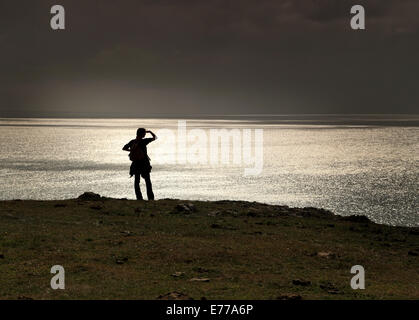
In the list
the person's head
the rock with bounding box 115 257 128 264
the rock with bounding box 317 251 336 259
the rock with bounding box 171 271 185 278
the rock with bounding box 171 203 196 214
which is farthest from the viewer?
the person's head

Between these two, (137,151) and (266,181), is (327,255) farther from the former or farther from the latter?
(266,181)

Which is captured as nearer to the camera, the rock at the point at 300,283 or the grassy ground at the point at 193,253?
the grassy ground at the point at 193,253

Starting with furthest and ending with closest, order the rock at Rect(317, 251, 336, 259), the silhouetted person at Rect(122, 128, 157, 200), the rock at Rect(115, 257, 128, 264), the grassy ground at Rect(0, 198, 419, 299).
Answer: the silhouetted person at Rect(122, 128, 157, 200)
the rock at Rect(317, 251, 336, 259)
the rock at Rect(115, 257, 128, 264)
the grassy ground at Rect(0, 198, 419, 299)

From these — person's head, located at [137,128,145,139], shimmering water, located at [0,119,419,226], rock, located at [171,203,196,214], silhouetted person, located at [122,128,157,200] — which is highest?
Result: person's head, located at [137,128,145,139]

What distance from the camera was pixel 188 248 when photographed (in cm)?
1576

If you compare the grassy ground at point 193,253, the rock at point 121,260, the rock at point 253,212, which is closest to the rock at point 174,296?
the grassy ground at point 193,253

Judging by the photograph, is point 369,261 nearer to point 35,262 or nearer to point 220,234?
point 220,234

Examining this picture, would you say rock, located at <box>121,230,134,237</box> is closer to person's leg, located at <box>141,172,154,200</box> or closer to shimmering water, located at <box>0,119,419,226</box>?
person's leg, located at <box>141,172,154,200</box>

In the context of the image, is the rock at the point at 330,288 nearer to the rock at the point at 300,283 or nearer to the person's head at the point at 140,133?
the rock at the point at 300,283

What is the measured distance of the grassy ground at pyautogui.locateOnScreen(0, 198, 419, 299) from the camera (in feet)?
39.2

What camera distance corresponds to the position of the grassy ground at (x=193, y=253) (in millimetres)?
11961

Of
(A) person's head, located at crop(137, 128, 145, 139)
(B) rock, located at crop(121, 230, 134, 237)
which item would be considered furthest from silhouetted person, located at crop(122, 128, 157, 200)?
(B) rock, located at crop(121, 230, 134, 237)

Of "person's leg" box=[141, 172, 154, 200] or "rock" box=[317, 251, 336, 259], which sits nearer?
"rock" box=[317, 251, 336, 259]

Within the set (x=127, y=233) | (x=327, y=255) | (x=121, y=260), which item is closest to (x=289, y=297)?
(x=327, y=255)
